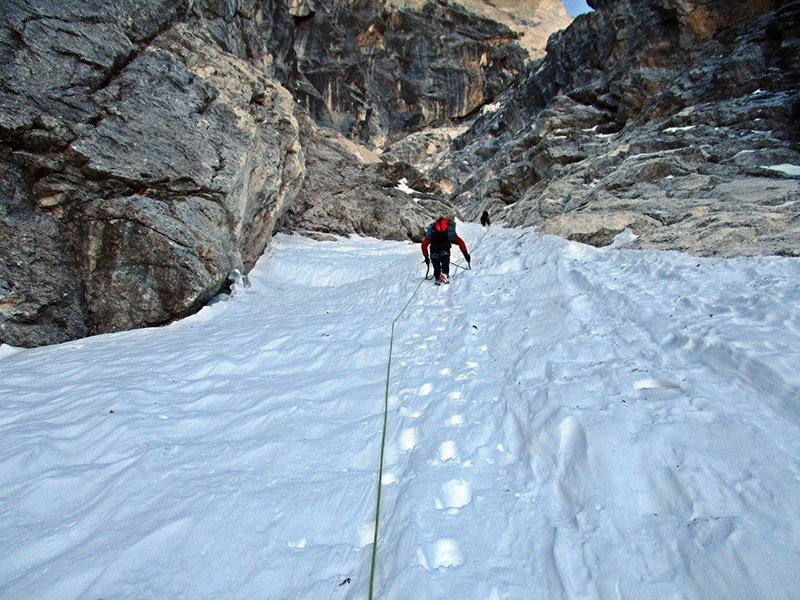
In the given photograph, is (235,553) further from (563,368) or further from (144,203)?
(144,203)

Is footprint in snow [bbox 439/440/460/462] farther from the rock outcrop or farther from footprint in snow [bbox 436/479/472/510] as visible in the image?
the rock outcrop

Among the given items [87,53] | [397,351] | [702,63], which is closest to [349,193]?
[87,53]

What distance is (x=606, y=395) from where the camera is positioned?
10.5 feet

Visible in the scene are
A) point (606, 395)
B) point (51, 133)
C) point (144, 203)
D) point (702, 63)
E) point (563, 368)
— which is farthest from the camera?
point (702, 63)

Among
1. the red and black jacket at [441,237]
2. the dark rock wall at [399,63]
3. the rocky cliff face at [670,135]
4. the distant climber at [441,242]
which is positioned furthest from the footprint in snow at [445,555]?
the dark rock wall at [399,63]

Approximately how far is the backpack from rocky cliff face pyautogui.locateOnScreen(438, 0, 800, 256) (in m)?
3.47

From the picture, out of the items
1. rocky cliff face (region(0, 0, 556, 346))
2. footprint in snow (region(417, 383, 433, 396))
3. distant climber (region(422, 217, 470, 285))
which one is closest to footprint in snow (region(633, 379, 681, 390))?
footprint in snow (region(417, 383, 433, 396))

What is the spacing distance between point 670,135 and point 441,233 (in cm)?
1798

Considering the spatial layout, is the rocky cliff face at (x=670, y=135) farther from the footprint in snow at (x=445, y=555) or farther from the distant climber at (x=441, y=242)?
the footprint in snow at (x=445, y=555)

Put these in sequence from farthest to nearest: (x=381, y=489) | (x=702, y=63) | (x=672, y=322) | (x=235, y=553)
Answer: (x=702, y=63) < (x=672, y=322) < (x=381, y=489) < (x=235, y=553)

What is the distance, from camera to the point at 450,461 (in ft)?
9.51

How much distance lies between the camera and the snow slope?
2004 millimetres

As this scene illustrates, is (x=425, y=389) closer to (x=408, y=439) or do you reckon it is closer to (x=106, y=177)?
(x=408, y=439)

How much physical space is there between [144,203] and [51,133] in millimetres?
Result: 2086
